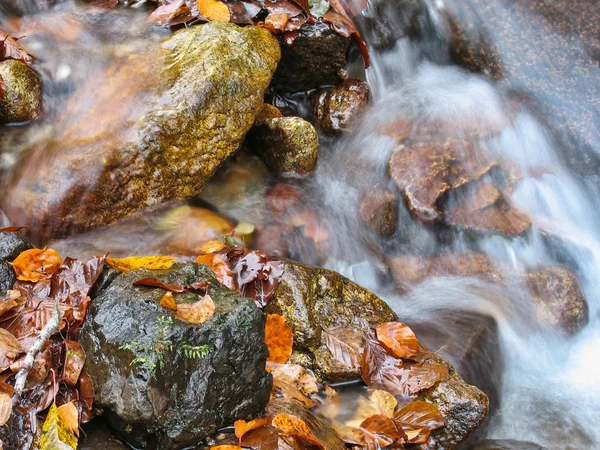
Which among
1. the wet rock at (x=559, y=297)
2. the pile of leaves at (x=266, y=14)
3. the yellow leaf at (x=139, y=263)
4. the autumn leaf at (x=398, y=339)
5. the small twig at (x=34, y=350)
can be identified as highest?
the pile of leaves at (x=266, y=14)

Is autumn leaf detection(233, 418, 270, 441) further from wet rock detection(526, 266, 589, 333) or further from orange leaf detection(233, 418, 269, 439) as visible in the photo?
wet rock detection(526, 266, 589, 333)

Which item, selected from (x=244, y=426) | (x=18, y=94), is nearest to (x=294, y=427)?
(x=244, y=426)

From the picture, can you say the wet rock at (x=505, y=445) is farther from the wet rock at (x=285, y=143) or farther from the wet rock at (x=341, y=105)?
the wet rock at (x=341, y=105)

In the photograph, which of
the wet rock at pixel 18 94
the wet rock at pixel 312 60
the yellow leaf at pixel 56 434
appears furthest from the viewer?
the wet rock at pixel 312 60

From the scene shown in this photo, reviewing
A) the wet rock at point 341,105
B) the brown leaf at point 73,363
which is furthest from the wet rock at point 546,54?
the brown leaf at point 73,363

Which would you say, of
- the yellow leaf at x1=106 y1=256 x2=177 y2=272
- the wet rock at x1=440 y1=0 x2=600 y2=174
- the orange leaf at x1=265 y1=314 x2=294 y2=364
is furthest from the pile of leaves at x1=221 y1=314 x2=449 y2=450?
the wet rock at x1=440 y1=0 x2=600 y2=174

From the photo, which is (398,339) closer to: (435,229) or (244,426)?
(244,426)
